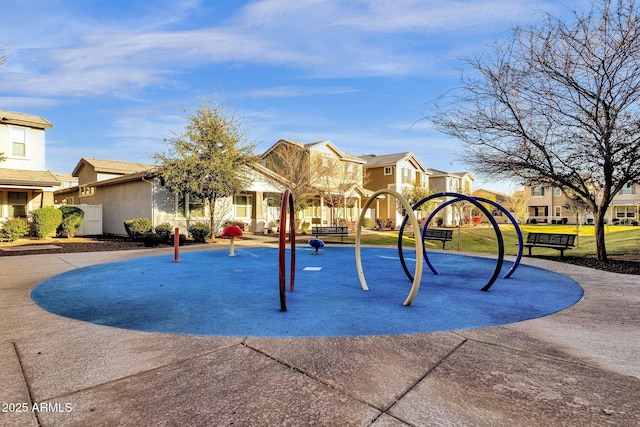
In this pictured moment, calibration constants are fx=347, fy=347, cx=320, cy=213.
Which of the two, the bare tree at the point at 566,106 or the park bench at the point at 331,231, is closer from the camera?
the bare tree at the point at 566,106

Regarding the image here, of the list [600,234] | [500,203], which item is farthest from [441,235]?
[500,203]

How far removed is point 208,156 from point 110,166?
15695 millimetres

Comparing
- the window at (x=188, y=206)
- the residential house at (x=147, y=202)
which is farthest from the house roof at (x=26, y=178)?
the window at (x=188, y=206)

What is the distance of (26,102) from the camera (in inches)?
875

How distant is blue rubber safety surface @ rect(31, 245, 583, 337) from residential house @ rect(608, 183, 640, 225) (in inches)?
2197

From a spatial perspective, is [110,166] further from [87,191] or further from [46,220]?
[46,220]

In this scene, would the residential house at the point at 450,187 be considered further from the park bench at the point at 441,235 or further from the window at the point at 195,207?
the window at the point at 195,207

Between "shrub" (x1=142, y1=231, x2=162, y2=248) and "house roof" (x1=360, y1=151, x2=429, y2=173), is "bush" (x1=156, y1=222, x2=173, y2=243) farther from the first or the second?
"house roof" (x1=360, y1=151, x2=429, y2=173)

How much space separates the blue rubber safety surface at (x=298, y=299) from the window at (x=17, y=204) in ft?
45.5

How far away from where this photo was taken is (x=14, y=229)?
1883 centimetres

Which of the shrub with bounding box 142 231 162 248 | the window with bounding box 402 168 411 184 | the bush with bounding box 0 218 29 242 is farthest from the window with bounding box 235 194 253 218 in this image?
the window with bounding box 402 168 411 184

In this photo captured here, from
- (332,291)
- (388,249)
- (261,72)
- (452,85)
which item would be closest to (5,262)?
(332,291)

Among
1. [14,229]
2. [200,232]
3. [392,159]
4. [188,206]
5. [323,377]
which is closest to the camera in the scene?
[323,377]

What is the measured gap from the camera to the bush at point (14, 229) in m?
18.7
